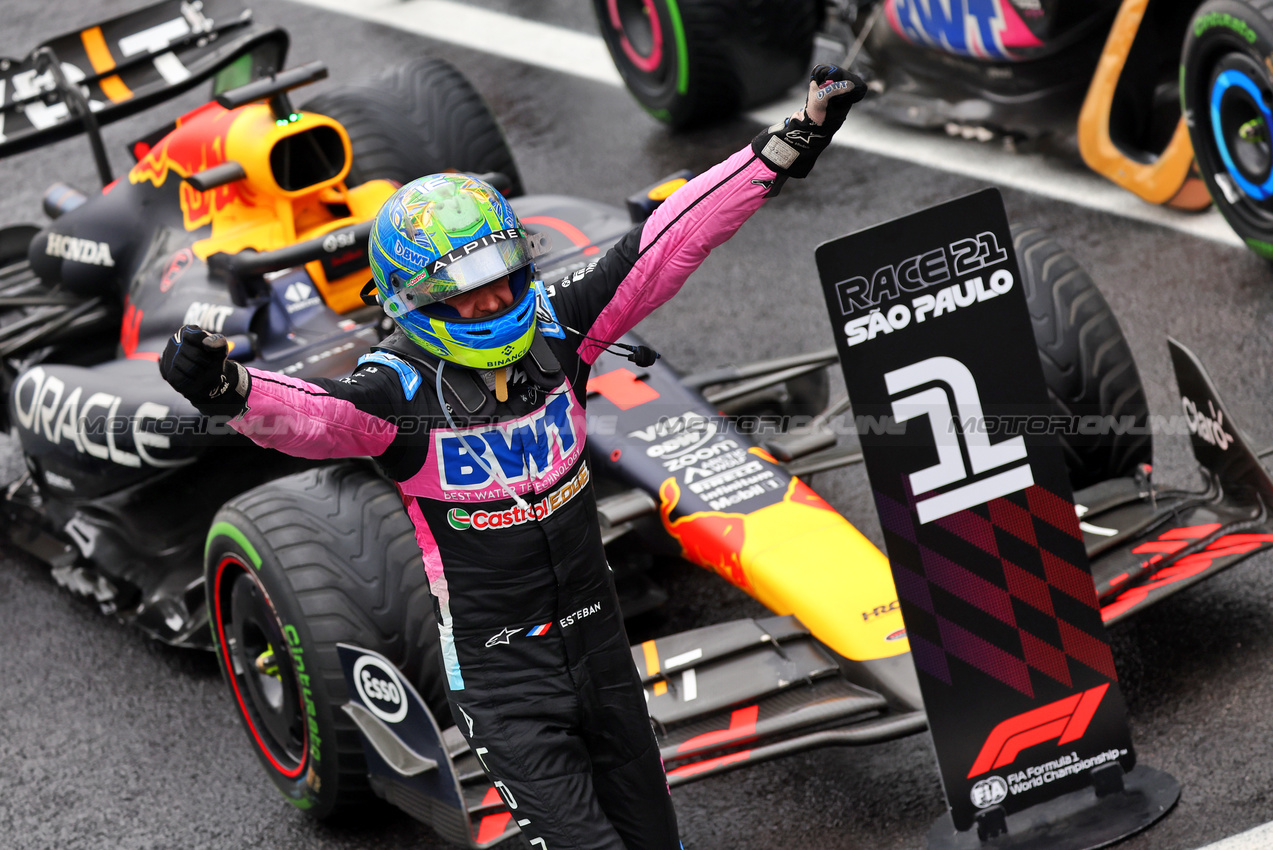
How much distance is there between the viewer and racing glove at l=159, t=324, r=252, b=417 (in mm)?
2668

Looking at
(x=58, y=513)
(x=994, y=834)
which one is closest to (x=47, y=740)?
(x=58, y=513)

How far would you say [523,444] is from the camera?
10.3 ft

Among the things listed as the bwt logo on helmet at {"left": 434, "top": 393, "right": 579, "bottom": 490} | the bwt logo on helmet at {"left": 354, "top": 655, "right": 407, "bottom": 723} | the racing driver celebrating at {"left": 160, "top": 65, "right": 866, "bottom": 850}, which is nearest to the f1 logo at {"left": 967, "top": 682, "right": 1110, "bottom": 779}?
the racing driver celebrating at {"left": 160, "top": 65, "right": 866, "bottom": 850}

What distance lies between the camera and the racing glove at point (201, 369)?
267cm

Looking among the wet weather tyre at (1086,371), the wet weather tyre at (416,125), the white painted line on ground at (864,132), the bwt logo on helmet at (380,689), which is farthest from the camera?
the white painted line on ground at (864,132)

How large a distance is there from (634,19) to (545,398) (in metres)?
5.93

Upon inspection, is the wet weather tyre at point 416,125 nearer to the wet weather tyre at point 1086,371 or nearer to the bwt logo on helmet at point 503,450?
the wet weather tyre at point 1086,371

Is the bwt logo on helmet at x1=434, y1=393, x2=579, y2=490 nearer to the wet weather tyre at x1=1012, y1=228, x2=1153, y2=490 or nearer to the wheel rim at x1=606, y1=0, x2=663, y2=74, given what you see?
the wet weather tyre at x1=1012, y1=228, x2=1153, y2=490

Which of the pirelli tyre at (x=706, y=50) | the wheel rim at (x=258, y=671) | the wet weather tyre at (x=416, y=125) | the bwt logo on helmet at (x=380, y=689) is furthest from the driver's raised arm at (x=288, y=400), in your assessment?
the pirelli tyre at (x=706, y=50)

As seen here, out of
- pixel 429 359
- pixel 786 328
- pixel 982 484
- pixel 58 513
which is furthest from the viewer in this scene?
pixel 786 328

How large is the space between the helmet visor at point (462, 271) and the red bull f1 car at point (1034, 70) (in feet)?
11.6

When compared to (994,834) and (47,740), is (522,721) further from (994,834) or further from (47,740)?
(47,740)

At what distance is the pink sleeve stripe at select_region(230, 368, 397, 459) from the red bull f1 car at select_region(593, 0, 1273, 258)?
3.86 metres

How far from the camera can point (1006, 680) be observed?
3.54m
